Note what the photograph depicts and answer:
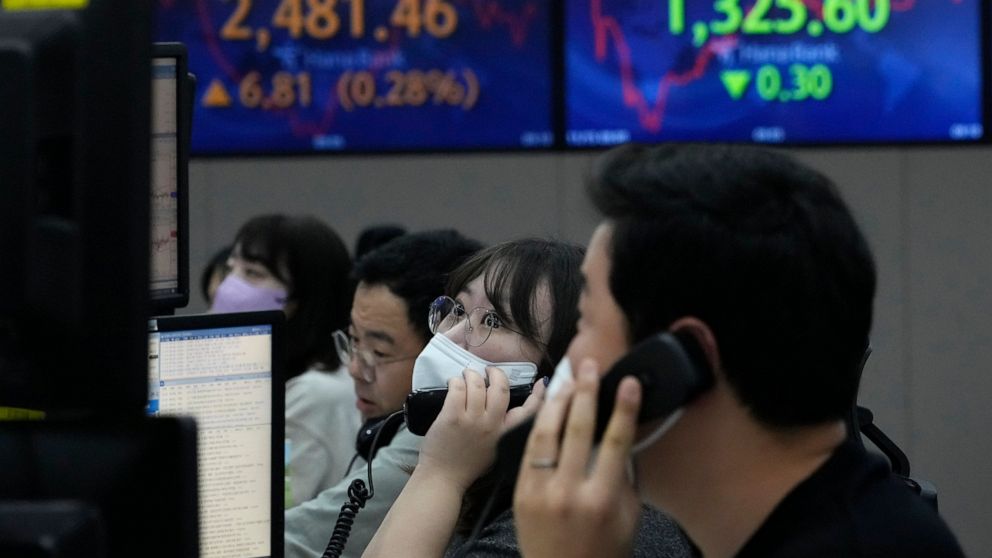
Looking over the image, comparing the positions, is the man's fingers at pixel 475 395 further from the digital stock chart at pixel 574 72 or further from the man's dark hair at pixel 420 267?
the digital stock chart at pixel 574 72

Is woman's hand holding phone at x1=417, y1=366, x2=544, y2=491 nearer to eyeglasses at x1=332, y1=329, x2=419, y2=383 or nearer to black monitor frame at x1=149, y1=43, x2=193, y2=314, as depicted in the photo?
black monitor frame at x1=149, y1=43, x2=193, y2=314

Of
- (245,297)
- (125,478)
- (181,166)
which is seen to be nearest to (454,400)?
(181,166)

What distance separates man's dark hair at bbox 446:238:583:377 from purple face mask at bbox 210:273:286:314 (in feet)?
5.09

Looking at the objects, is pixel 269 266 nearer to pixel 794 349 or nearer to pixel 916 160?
pixel 916 160

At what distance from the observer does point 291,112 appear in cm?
404

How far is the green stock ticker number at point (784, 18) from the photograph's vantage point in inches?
149

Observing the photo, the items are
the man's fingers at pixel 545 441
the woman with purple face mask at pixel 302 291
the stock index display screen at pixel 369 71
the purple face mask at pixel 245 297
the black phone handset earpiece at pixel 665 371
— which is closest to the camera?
the black phone handset earpiece at pixel 665 371

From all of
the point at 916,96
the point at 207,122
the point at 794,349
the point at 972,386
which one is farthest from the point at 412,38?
the point at 794,349

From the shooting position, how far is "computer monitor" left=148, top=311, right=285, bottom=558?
184cm

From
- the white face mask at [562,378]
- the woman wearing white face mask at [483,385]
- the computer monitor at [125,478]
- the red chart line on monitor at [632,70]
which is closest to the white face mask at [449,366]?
the woman wearing white face mask at [483,385]

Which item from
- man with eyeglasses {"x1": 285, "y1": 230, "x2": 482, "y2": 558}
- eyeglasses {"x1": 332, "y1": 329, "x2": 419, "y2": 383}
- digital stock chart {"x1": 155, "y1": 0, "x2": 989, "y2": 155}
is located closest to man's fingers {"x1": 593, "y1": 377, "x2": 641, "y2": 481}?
man with eyeglasses {"x1": 285, "y1": 230, "x2": 482, "y2": 558}

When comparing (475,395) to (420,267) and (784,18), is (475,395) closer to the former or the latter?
(420,267)

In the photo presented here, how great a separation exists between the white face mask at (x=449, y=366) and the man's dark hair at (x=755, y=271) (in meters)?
0.67

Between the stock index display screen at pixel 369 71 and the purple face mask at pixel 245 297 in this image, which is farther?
the stock index display screen at pixel 369 71
